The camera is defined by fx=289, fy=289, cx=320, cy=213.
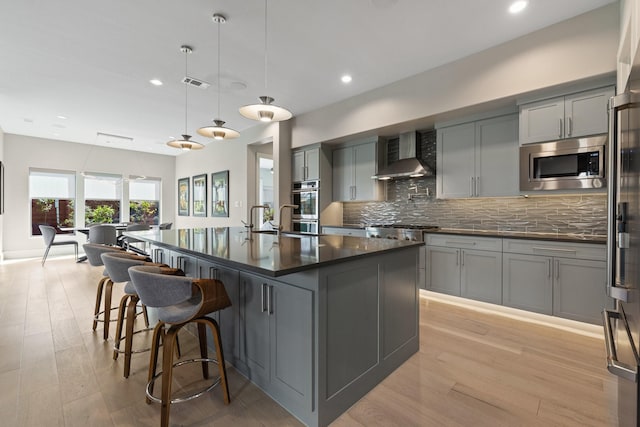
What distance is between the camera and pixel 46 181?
721cm

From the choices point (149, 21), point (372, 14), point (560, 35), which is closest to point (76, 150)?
point (149, 21)

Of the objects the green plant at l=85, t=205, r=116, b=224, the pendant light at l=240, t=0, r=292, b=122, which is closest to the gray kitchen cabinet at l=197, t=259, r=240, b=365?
the pendant light at l=240, t=0, r=292, b=122

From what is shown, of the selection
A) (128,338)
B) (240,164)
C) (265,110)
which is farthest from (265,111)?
(240,164)

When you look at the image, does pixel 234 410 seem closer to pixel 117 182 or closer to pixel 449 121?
pixel 449 121

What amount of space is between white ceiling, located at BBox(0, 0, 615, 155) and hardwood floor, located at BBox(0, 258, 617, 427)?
2.94 m

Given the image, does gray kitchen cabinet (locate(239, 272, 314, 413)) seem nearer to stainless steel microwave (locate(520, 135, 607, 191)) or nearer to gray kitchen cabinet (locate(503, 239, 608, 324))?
gray kitchen cabinet (locate(503, 239, 608, 324))

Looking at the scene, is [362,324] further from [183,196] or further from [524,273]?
[183,196]

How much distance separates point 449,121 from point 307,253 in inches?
123

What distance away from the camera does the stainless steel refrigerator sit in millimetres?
840

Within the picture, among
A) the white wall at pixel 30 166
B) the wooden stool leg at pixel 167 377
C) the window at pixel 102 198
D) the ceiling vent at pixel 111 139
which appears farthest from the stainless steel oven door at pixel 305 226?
the white wall at pixel 30 166

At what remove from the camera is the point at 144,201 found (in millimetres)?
8805

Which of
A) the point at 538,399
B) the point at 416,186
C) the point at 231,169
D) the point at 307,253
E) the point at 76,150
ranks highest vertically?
the point at 76,150

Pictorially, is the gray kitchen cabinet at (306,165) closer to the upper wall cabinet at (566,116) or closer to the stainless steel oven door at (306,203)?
the stainless steel oven door at (306,203)

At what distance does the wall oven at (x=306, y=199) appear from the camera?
523 cm
